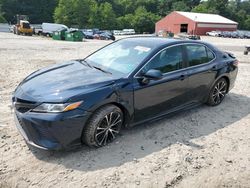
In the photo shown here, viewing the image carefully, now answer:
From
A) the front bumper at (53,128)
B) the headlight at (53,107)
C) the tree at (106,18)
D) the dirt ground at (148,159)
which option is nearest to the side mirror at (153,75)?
the dirt ground at (148,159)

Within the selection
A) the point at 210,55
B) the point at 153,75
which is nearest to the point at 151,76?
the point at 153,75

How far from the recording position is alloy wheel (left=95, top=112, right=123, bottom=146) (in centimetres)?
429

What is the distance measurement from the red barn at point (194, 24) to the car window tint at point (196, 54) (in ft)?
217

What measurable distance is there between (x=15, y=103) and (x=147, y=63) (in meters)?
2.13

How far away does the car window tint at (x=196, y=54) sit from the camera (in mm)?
5578

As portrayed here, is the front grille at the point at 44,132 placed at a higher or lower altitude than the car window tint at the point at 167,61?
lower

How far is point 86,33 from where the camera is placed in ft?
156

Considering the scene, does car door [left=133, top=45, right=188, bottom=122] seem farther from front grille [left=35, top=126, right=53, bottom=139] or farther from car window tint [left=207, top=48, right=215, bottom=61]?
front grille [left=35, top=126, right=53, bottom=139]

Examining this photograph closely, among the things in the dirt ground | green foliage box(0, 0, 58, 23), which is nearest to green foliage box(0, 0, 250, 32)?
green foliage box(0, 0, 58, 23)

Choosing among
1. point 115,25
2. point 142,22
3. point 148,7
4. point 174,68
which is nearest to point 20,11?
point 115,25

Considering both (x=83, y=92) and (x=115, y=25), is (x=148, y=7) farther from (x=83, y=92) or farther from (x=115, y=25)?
(x=83, y=92)

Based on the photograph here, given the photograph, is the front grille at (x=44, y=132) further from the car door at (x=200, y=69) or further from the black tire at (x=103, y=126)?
the car door at (x=200, y=69)

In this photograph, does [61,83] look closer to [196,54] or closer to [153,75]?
[153,75]

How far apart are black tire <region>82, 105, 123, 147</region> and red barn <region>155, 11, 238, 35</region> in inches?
2693
